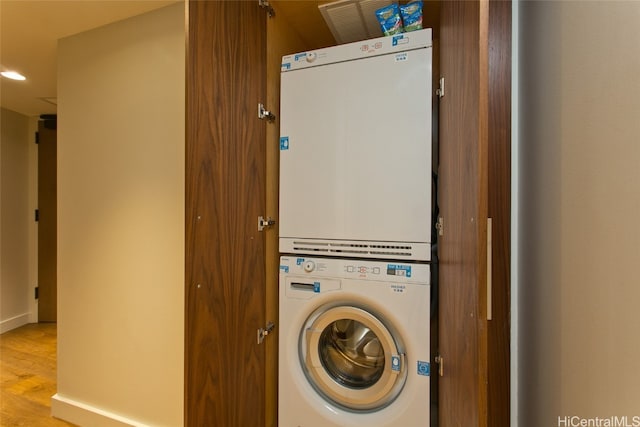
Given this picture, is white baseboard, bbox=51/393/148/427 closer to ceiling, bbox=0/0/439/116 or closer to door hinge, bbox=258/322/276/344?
door hinge, bbox=258/322/276/344

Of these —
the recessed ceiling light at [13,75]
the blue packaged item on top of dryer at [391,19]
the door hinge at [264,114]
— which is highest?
the recessed ceiling light at [13,75]

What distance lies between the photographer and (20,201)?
10.5ft

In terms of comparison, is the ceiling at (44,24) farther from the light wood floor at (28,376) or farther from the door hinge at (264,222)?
the light wood floor at (28,376)

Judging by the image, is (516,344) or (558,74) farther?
(516,344)

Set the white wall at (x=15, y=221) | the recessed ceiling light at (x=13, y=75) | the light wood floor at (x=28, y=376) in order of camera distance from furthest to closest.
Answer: the white wall at (x=15, y=221) < the recessed ceiling light at (x=13, y=75) < the light wood floor at (x=28, y=376)

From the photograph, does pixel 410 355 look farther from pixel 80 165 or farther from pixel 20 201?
pixel 20 201

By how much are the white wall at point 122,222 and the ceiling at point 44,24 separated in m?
0.07

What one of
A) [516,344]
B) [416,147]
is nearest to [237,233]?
[416,147]

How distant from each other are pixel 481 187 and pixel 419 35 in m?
0.85

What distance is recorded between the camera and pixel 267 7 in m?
1.37

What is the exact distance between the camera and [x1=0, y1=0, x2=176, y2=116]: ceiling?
1.54m

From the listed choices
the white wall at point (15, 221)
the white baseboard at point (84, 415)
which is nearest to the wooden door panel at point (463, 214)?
the white baseboard at point (84, 415)

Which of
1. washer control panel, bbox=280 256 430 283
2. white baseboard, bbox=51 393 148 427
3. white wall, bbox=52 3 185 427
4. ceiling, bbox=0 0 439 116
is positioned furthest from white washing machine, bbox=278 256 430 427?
ceiling, bbox=0 0 439 116

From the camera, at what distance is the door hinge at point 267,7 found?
1.32 metres
